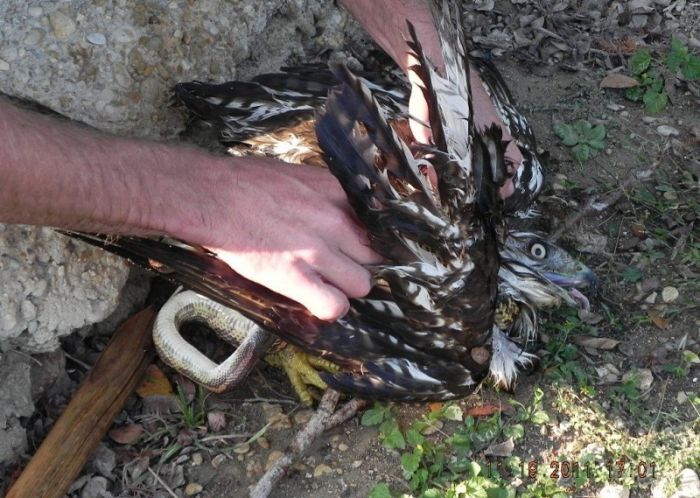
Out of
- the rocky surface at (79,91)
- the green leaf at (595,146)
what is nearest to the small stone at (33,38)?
A: the rocky surface at (79,91)

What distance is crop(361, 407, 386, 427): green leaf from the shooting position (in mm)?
2998

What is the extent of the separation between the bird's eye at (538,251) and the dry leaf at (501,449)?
2.31 feet

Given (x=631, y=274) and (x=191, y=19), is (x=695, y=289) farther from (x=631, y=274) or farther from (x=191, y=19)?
(x=191, y=19)

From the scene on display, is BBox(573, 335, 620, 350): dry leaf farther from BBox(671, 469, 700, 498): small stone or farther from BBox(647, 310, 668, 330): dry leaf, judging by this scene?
BBox(671, 469, 700, 498): small stone

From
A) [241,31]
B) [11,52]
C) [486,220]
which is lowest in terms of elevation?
[486,220]

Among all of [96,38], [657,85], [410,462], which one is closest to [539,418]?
[410,462]

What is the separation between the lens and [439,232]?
102 inches

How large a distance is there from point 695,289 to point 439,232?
47.8 inches

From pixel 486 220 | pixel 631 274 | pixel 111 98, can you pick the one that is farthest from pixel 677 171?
pixel 111 98

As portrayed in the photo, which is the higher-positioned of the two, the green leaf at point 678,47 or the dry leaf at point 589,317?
the green leaf at point 678,47

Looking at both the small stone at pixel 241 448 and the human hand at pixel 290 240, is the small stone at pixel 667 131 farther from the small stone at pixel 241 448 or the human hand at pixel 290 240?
the small stone at pixel 241 448

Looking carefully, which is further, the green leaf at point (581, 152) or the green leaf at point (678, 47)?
the green leaf at point (678, 47)

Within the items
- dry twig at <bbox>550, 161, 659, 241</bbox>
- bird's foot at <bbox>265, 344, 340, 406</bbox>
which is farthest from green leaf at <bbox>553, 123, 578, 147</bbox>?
bird's foot at <bbox>265, 344, 340, 406</bbox>

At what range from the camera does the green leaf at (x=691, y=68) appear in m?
3.94
